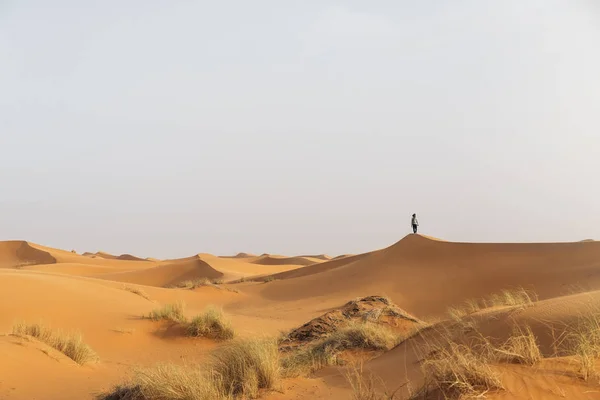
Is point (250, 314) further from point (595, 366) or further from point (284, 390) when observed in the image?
point (595, 366)

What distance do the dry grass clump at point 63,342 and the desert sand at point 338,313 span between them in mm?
319

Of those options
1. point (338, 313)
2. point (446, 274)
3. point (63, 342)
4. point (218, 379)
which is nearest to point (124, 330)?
point (63, 342)

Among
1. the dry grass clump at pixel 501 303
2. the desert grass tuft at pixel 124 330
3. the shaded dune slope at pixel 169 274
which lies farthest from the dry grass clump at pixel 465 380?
the shaded dune slope at pixel 169 274

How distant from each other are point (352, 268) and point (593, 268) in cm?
1167

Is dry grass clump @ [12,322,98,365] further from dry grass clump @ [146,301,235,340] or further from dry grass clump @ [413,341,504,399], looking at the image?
dry grass clump @ [413,341,504,399]

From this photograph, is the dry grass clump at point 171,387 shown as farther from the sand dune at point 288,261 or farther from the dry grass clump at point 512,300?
the sand dune at point 288,261

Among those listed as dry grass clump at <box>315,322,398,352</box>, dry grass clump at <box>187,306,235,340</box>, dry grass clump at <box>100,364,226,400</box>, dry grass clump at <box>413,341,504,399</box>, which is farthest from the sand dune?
dry grass clump at <box>413,341,504,399</box>

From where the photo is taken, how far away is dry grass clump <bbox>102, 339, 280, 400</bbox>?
5477 mm

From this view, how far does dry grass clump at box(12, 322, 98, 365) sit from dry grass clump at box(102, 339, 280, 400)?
326cm

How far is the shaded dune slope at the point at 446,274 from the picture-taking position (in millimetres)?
20703

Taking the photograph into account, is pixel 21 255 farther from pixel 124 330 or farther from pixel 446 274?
pixel 124 330

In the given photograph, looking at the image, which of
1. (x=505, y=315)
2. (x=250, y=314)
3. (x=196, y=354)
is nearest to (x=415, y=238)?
(x=250, y=314)

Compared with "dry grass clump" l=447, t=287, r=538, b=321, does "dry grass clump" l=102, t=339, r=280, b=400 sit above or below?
below

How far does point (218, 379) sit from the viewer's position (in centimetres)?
603
